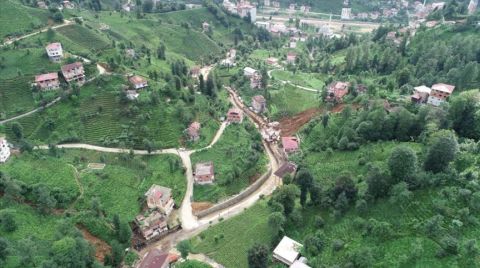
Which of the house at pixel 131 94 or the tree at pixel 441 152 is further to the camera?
the house at pixel 131 94

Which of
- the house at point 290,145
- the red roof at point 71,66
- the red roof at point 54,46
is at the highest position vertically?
the red roof at point 54,46

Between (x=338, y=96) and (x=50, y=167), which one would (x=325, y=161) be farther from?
(x=50, y=167)

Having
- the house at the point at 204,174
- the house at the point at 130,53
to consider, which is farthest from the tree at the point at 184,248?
the house at the point at 130,53

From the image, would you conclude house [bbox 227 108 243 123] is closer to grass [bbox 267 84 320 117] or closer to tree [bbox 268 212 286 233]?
grass [bbox 267 84 320 117]

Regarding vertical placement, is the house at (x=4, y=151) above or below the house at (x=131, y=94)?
below

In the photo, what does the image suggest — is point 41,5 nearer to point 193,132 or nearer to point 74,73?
point 74,73

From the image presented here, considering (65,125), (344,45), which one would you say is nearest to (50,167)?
(65,125)

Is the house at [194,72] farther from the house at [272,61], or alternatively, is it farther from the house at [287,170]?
the house at [287,170]
